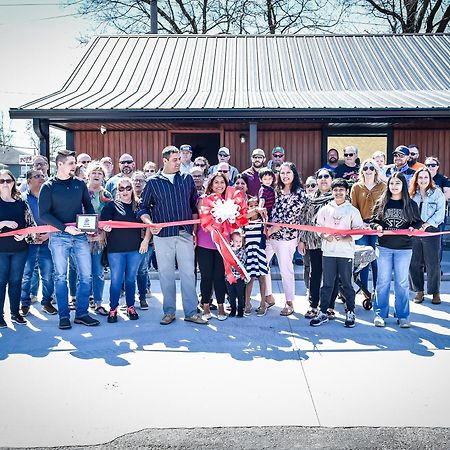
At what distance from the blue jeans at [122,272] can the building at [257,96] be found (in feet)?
15.0

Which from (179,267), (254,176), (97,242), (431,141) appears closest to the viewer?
(179,267)

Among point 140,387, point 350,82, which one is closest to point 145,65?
point 350,82

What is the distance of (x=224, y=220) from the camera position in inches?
237

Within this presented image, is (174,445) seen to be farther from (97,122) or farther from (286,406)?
(97,122)

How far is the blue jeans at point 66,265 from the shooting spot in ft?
19.4

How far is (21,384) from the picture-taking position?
14.3 feet

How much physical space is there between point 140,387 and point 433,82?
35.3ft

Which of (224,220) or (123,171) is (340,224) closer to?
(224,220)

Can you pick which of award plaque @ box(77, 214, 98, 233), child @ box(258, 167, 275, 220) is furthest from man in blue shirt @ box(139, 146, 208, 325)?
child @ box(258, 167, 275, 220)

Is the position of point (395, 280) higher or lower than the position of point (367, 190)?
lower

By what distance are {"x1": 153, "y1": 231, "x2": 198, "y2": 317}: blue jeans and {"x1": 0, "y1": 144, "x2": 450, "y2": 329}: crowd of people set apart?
12 mm

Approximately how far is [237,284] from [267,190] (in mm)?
1291

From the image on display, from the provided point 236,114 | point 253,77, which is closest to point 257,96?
point 236,114

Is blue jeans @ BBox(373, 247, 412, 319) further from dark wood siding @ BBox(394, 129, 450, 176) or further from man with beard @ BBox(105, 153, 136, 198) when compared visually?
dark wood siding @ BBox(394, 129, 450, 176)
